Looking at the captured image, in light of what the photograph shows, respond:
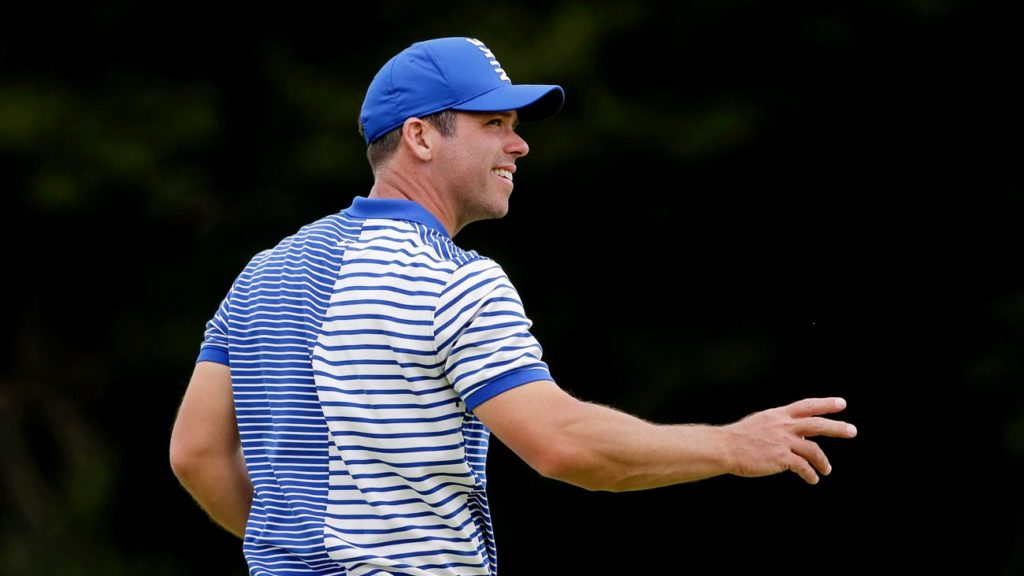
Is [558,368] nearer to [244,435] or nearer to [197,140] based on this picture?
[197,140]

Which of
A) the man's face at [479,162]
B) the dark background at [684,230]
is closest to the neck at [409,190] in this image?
the man's face at [479,162]

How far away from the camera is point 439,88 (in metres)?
3.13

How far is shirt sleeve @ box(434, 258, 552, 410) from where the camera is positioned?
2678 millimetres

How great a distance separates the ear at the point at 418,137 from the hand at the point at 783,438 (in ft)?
2.41

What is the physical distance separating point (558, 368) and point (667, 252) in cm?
105

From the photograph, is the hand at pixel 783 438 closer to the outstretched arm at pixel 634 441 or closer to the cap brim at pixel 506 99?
the outstretched arm at pixel 634 441

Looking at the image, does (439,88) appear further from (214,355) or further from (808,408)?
(808,408)

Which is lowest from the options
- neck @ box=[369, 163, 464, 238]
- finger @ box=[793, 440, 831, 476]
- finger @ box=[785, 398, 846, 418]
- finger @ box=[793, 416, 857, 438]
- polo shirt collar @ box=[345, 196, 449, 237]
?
finger @ box=[793, 440, 831, 476]

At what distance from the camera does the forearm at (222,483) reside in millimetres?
3164

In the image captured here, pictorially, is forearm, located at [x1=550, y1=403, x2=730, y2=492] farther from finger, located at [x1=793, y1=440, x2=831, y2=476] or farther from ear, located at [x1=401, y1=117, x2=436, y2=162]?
ear, located at [x1=401, y1=117, x2=436, y2=162]

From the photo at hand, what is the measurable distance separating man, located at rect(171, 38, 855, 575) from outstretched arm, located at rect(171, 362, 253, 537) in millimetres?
Result: 39

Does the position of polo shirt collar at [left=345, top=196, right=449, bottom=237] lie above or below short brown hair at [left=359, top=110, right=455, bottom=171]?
below

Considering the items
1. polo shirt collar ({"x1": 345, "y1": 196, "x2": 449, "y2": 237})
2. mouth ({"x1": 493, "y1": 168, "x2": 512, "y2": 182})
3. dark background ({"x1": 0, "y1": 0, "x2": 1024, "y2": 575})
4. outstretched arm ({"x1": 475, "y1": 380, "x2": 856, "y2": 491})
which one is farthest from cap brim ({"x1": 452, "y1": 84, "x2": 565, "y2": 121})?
dark background ({"x1": 0, "y1": 0, "x2": 1024, "y2": 575})

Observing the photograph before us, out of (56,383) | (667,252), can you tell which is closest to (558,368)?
(667,252)
